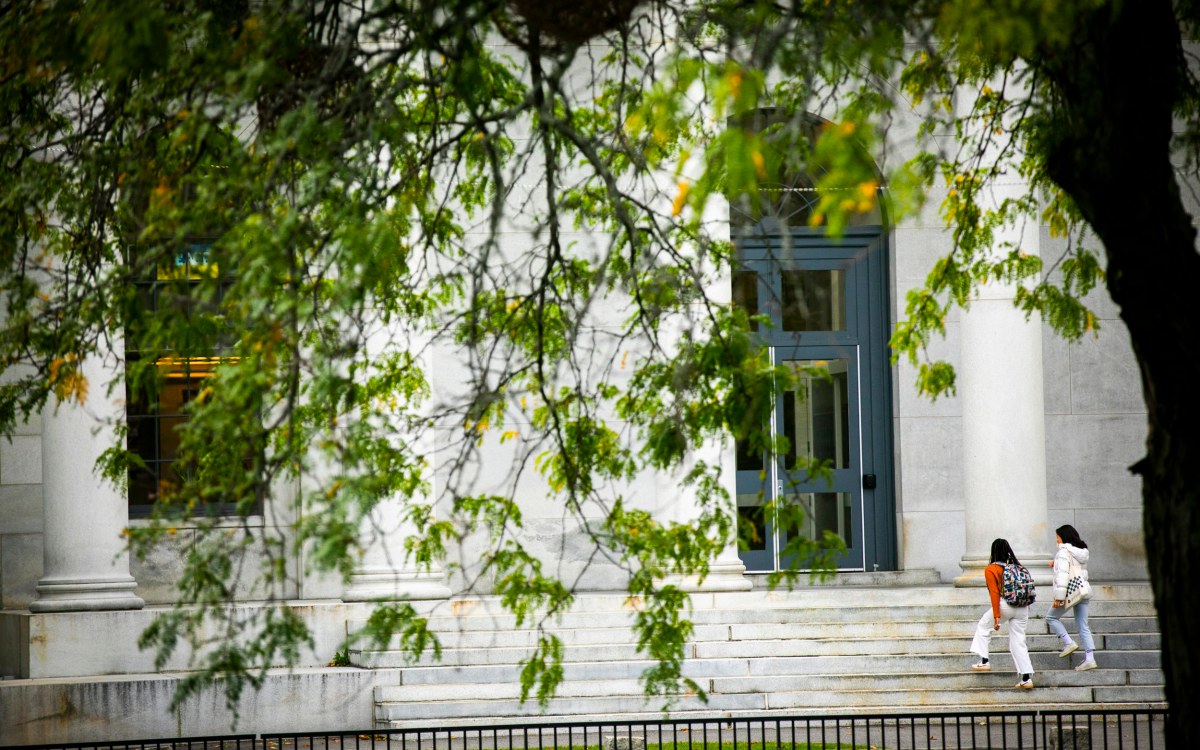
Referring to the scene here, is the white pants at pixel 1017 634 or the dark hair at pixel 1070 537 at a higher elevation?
the dark hair at pixel 1070 537

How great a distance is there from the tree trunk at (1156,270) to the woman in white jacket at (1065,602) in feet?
34.0

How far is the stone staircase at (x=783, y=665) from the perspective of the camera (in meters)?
15.6

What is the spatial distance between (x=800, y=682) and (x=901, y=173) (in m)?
11.8

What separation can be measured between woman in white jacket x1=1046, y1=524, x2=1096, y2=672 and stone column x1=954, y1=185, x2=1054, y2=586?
6.66ft

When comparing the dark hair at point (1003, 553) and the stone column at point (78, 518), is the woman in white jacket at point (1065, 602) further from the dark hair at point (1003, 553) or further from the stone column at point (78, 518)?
the stone column at point (78, 518)

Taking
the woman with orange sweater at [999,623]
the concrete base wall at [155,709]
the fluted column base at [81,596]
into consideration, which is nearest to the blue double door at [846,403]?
the woman with orange sweater at [999,623]

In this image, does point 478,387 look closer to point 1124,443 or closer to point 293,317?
point 293,317

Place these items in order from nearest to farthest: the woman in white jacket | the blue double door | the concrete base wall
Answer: the concrete base wall < the woman in white jacket < the blue double door

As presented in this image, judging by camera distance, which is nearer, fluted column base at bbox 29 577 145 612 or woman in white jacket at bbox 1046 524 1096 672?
woman in white jacket at bbox 1046 524 1096 672

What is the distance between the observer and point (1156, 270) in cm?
626

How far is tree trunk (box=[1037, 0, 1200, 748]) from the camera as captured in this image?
6.16 m

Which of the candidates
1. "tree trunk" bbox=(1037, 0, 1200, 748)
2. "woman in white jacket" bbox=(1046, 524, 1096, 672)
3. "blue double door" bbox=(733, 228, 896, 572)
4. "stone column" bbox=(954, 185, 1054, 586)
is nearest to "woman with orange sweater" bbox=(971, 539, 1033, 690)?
"woman in white jacket" bbox=(1046, 524, 1096, 672)

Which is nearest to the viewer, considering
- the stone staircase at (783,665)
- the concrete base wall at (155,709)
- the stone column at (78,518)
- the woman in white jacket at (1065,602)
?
the concrete base wall at (155,709)

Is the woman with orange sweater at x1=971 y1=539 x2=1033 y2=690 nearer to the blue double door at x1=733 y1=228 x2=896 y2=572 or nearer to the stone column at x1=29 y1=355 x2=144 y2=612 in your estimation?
the blue double door at x1=733 y1=228 x2=896 y2=572
